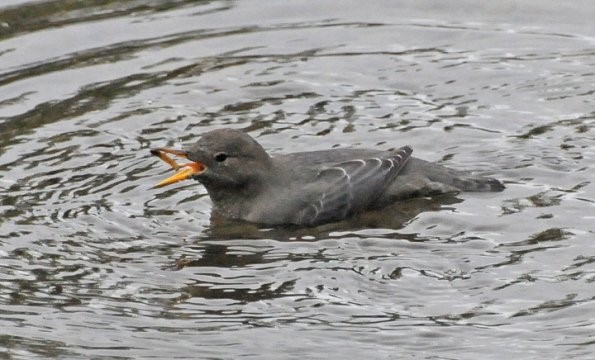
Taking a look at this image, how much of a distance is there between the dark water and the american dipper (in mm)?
149

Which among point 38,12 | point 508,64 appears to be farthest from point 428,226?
point 38,12

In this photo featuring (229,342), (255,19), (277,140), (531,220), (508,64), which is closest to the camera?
(229,342)

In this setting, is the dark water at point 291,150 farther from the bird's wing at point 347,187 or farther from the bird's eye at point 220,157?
the bird's eye at point 220,157

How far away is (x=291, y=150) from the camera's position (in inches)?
488

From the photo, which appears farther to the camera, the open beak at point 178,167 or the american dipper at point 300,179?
the american dipper at point 300,179

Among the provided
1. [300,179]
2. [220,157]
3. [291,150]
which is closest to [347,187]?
[300,179]

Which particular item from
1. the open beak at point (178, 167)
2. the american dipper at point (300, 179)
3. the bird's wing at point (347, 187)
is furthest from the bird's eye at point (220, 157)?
the bird's wing at point (347, 187)

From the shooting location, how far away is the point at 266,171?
11.4 meters

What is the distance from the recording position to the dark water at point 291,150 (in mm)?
9008

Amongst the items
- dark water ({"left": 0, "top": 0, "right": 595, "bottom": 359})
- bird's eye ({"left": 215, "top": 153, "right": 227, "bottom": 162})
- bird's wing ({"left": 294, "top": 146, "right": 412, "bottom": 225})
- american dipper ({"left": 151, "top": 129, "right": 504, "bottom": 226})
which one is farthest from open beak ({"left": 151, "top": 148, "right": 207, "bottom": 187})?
bird's wing ({"left": 294, "top": 146, "right": 412, "bottom": 225})

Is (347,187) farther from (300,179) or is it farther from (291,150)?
(291,150)

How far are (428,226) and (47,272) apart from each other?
2.81 m

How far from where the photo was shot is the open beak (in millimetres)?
11023

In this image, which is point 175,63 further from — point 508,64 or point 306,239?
point 306,239
